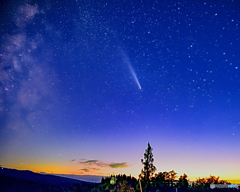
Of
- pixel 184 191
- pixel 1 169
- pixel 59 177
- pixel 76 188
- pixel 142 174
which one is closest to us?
pixel 142 174

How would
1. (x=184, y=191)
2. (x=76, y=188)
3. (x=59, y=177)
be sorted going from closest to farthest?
1. (x=184, y=191)
2. (x=76, y=188)
3. (x=59, y=177)

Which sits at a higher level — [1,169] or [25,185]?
[1,169]

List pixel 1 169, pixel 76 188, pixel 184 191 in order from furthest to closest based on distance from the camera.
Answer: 1. pixel 1 169
2. pixel 76 188
3. pixel 184 191

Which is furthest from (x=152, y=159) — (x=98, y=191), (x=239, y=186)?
(x=239, y=186)

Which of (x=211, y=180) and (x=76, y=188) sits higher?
(x=211, y=180)

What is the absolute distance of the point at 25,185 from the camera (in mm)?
91062

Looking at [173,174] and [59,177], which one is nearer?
[173,174]

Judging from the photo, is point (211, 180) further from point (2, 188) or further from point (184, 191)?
point (2, 188)

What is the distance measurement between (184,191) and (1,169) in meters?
136

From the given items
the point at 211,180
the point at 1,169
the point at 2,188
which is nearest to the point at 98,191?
the point at 211,180

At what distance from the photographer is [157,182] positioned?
44.4 m

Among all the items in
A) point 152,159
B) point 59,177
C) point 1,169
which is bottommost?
point 59,177

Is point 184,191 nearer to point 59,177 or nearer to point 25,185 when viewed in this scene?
point 25,185

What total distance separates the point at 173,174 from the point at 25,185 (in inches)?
3574
